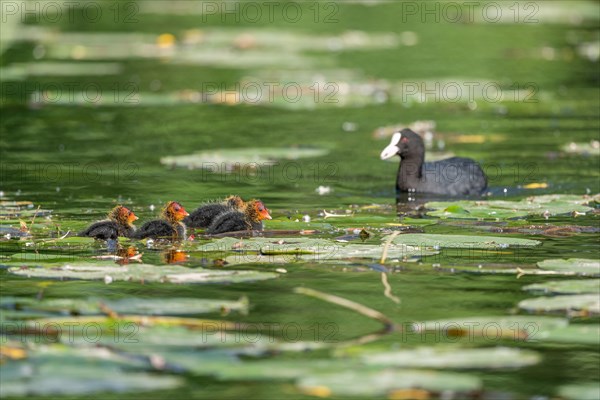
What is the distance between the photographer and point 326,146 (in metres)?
16.5

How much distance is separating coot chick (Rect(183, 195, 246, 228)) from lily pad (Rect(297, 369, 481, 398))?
4608mm

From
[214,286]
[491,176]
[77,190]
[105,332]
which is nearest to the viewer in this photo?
[105,332]

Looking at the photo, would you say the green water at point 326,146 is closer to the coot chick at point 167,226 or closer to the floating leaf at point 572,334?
the floating leaf at point 572,334

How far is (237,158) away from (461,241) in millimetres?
5351

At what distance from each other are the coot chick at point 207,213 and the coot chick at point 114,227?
695mm

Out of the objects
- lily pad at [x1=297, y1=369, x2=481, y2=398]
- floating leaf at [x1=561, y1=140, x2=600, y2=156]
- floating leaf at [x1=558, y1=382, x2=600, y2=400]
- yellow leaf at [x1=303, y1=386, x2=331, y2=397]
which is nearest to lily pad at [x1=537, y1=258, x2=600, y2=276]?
floating leaf at [x1=558, y1=382, x2=600, y2=400]

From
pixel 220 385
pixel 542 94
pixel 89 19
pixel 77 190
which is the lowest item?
pixel 220 385

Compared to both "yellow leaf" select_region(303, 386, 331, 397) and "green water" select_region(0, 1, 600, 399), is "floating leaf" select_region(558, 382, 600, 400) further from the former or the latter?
"yellow leaf" select_region(303, 386, 331, 397)

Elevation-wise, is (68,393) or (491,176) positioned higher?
(491,176)

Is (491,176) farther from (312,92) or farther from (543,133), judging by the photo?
(312,92)

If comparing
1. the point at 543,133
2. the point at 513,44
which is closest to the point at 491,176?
the point at 543,133

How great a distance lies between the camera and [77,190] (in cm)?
1337

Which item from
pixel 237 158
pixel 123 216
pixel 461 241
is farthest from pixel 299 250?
pixel 237 158

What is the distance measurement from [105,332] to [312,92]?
549 inches
